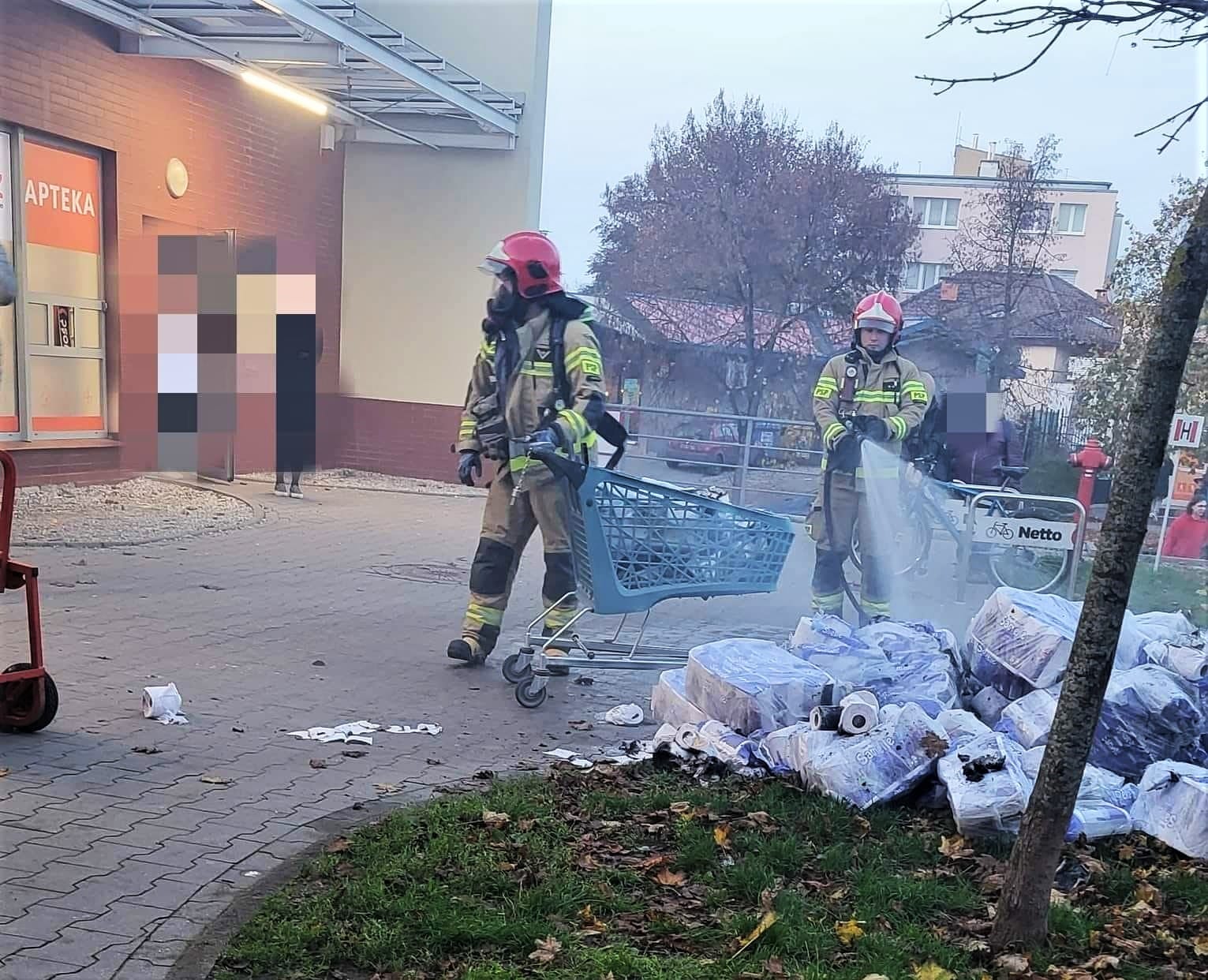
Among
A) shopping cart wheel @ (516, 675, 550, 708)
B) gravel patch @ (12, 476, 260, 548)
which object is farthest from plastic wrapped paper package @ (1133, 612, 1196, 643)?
gravel patch @ (12, 476, 260, 548)

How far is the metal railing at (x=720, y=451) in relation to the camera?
12602 millimetres

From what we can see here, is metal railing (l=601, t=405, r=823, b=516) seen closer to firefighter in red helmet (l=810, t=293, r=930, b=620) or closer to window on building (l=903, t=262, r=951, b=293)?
window on building (l=903, t=262, r=951, b=293)

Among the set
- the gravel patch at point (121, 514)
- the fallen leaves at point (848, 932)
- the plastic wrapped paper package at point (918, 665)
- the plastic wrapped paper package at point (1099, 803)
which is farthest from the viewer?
the gravel patch at point (121, 514)

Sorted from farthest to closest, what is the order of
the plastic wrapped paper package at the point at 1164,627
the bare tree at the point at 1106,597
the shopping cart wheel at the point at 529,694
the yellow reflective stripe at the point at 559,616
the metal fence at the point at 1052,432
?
the metal fence at the point at 1052,432
the yellow reflective stripe at the point at 559,616
the shopping cart wheel at the point at 529,694
the plastic wrapped paper package at the point at 1164,627
the bare tree at the point at 1106,597

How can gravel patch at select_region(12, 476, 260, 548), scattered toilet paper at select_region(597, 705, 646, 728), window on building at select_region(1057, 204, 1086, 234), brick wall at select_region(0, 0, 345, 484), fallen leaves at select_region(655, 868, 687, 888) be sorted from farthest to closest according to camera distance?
window on building at select_region(1057, 204, 1086, 234)
brick wall at select_region(0, 0, 345, 484)
gravel patch at select_region(12, 476, 260, 548)
scattered toilet paper at select_region(597, 705, 646, 728)
fallen leaves at select_region(655, 868, 687, 888)

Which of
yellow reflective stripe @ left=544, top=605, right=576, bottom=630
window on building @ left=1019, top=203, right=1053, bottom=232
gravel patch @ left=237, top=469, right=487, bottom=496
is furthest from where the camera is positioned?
gravel patch @ left=237, top=469, right=487, bottom=496

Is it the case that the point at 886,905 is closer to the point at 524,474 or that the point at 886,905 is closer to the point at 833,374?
the point at 524,474

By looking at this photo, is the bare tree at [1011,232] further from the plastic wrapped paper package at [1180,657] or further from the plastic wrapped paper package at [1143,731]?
the plastic wrapped paper package at [1143,731]

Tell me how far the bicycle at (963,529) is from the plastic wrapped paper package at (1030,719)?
9.23 feet

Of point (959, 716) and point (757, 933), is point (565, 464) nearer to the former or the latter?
point (959, 716)

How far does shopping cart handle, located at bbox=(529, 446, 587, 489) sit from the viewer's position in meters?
5.55

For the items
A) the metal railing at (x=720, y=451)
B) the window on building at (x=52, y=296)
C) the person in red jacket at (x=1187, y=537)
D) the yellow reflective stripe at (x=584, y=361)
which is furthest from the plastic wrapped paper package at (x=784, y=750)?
the metal railing at (x=720, y=451)

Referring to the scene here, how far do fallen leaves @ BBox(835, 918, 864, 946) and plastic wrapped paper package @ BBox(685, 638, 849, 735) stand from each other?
1430 millimetres

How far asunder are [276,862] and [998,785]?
236cm
